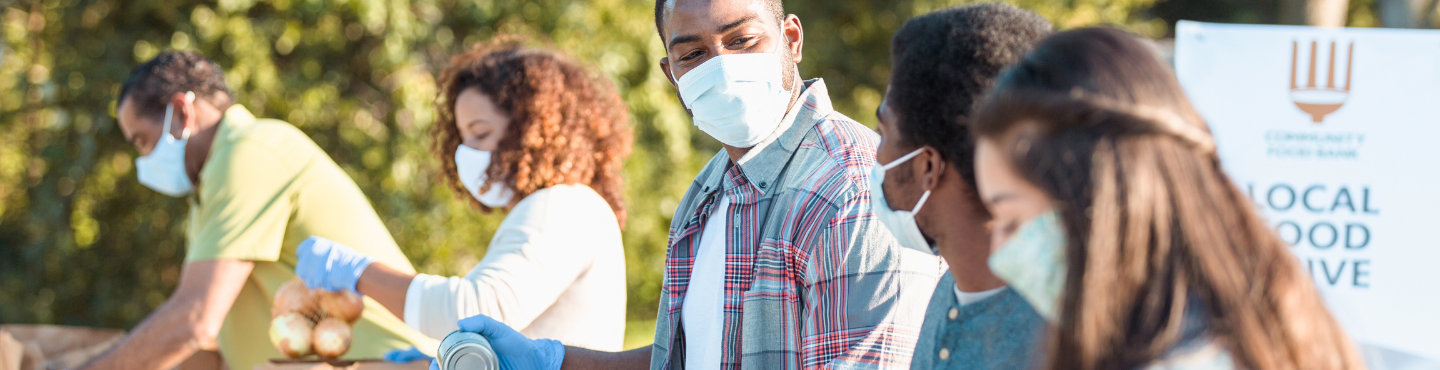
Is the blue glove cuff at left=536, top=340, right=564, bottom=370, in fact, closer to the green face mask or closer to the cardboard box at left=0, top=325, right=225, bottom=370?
the green face mask

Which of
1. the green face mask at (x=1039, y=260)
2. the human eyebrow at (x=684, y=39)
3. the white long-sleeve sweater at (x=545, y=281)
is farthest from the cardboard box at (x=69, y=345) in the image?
the green face mask at (x=1039, y=260)

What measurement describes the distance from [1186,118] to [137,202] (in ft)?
22.3

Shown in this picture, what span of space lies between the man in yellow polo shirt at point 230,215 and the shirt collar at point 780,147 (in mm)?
1343

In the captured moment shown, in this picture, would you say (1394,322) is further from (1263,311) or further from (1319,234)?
(1263,311)

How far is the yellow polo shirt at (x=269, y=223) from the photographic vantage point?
9.05 ft

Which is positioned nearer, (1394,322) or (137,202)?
(1394,322)

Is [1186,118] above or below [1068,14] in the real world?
below

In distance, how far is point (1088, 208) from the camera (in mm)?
878

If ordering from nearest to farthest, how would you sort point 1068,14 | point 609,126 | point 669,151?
1. point 609,126
2. point 669,151
3. point 1068,14

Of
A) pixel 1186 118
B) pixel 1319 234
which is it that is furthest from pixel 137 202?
pixel 1186 118

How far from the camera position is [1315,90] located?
11.2ft

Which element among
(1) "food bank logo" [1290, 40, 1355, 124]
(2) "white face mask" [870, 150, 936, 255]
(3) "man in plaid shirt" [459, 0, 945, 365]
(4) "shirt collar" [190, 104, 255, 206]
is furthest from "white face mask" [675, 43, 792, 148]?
(1) "food bank logo" [1290, 40, 1355, 124]

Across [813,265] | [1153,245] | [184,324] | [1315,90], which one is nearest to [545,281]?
[813,265]

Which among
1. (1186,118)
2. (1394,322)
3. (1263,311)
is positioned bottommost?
(1394,322)
